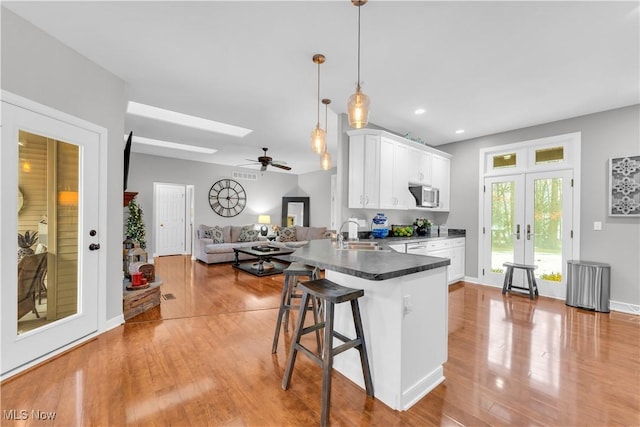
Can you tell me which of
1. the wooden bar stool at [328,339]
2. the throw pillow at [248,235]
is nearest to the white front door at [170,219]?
the throw pillow at [248,235]

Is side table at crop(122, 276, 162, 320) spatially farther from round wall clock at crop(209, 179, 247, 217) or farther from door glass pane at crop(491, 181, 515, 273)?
door glass pane at crop(491, 181, 515, 273)

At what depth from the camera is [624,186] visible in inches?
141

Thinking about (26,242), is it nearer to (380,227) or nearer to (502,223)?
(380,227)

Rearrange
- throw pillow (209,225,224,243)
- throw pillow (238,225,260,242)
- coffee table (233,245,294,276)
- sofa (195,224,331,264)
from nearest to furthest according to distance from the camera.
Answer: coffee table (233,245,294,276) < sofa (195,224,331,264) < throw pillow (209,225,224,243) < throw pillow (238,225,260,242)

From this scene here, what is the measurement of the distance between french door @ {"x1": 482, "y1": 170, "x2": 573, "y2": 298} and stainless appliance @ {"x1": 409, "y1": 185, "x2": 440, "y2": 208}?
1.00 meters

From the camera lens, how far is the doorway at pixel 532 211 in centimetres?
406

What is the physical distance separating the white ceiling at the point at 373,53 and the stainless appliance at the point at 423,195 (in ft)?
3.89

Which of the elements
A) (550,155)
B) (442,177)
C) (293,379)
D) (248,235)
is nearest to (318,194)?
(248,235)

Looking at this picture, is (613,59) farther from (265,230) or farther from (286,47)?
(265,230)

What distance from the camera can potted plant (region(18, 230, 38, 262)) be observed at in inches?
84.8

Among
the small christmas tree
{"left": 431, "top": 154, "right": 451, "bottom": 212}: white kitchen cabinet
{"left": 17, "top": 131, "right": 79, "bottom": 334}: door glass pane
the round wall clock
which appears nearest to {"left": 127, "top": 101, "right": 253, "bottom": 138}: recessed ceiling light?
{"left": 17, "top": 131, "right": 79, "bottom": 334}: door glass pane

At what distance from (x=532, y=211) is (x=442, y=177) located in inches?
60.6

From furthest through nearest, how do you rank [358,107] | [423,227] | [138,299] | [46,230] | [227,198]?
[227,198], [423,227], [138,299], [46,230], [358,107]

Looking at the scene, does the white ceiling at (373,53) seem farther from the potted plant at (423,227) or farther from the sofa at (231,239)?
the sofa at (231,239)
